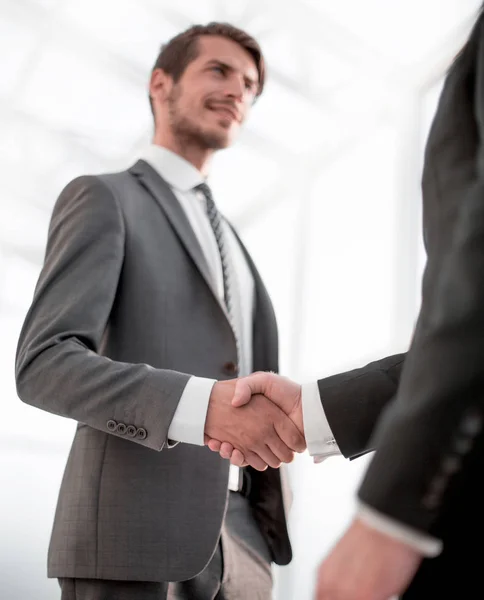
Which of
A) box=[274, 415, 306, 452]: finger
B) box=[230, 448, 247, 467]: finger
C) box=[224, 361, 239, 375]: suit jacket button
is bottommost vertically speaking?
box=[230, 448, 247, 467]: finger

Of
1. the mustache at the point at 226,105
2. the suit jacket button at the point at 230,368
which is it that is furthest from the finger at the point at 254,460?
the mustache at the point at 226,105

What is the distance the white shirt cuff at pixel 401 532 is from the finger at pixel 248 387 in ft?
2.99

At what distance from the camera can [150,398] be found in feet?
4.69

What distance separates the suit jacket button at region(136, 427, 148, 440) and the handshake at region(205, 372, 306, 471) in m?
0.14

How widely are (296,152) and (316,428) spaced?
16.8 ft

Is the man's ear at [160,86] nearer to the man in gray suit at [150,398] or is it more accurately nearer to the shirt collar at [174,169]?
the shirt collar at [174,169]

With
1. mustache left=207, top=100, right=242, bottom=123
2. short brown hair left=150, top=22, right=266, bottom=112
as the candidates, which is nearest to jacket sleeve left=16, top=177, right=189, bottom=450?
mustache left=207, top=100, right=242, bottom=123

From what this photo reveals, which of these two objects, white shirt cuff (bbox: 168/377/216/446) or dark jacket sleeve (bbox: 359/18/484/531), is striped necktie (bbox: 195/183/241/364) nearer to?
white shirt cuff (bbox: 168/377/216/446)

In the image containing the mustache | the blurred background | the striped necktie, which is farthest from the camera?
the blurred background

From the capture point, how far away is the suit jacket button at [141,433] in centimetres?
142

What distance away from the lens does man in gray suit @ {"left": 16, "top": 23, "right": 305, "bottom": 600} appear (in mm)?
1455

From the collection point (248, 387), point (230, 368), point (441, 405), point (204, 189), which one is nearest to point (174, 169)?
point (204, 189)

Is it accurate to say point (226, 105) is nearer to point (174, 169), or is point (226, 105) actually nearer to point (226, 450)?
point (174, 169)

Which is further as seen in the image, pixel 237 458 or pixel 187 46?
pixel 187 46
